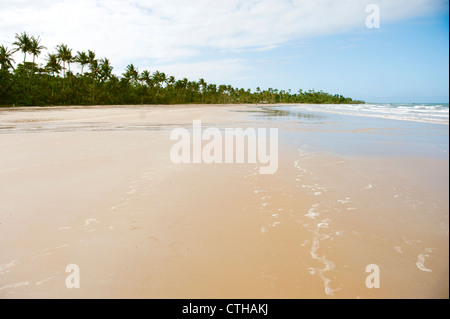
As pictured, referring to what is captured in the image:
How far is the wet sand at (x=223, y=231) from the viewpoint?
6.69ft

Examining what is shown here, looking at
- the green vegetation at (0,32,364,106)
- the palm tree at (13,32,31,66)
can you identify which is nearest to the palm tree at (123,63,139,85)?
the green vegetation at (0,32,364,106)

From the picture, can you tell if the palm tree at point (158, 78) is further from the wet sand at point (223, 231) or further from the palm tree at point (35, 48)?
the wet sand at point (223, 231)

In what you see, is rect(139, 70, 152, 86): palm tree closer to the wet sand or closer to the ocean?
the ocean

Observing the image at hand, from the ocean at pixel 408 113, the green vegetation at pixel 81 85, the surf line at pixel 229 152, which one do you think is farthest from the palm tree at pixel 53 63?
the surf line at pixel 229 152

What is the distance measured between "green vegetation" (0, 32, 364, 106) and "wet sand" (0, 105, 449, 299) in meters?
47.8

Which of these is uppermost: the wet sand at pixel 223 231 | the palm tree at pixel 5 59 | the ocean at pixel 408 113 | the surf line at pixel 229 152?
the palm tree at pixel 5 59

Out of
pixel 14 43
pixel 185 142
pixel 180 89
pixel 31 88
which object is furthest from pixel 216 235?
pixel 180 89

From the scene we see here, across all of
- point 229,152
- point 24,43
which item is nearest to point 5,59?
point 24,43

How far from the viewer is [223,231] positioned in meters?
2.87

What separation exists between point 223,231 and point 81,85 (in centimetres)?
6507

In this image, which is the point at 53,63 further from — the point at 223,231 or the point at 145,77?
the point at 223,231

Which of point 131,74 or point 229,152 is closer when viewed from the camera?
point 229,152

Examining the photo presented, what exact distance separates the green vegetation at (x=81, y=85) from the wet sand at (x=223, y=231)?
47798 millimetres

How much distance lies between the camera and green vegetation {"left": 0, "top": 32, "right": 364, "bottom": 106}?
45.4 meters
